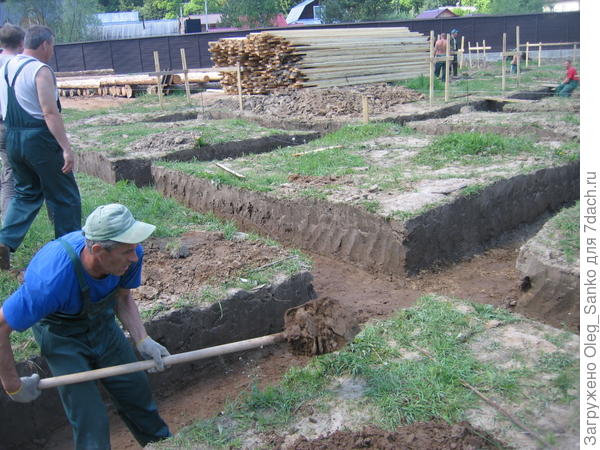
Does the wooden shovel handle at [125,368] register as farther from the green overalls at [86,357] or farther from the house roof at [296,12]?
the house roof at [296,12]

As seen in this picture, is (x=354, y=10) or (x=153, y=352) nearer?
(x=153, y=352)

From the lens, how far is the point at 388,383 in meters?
3.18

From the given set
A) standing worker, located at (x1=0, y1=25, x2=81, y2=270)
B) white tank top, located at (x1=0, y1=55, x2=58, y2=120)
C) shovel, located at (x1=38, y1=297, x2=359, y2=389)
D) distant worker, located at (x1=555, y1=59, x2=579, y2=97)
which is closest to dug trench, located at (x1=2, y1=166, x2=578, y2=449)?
shovel, located at (x1=38, y1=297, x2=359, y2=389)

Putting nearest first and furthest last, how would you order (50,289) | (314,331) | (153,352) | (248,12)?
1. (50,289)
2. (153,352)
3. (314,331)
4. (248,12)

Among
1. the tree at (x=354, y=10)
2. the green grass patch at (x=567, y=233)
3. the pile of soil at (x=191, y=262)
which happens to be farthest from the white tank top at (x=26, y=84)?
the tree at (x=354, y=10)

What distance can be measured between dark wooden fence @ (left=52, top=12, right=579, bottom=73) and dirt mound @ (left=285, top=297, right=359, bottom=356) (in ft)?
79.6

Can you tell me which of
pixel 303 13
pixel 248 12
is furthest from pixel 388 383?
pixel 303 13

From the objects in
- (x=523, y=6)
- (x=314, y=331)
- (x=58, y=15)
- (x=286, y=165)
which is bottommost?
(x=314, y=331)

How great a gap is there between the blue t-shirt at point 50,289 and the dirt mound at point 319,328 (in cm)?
112

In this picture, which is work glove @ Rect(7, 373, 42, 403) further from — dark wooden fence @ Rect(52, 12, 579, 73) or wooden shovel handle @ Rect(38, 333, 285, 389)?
dark wooden fence @ Rect(52, 12, 579, 73)

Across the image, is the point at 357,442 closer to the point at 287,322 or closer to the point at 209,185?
the point at 287,322

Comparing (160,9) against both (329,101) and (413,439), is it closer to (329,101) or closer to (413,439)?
(329,101)

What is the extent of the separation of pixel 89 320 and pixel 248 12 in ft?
115

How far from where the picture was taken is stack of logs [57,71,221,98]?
20.4 m
